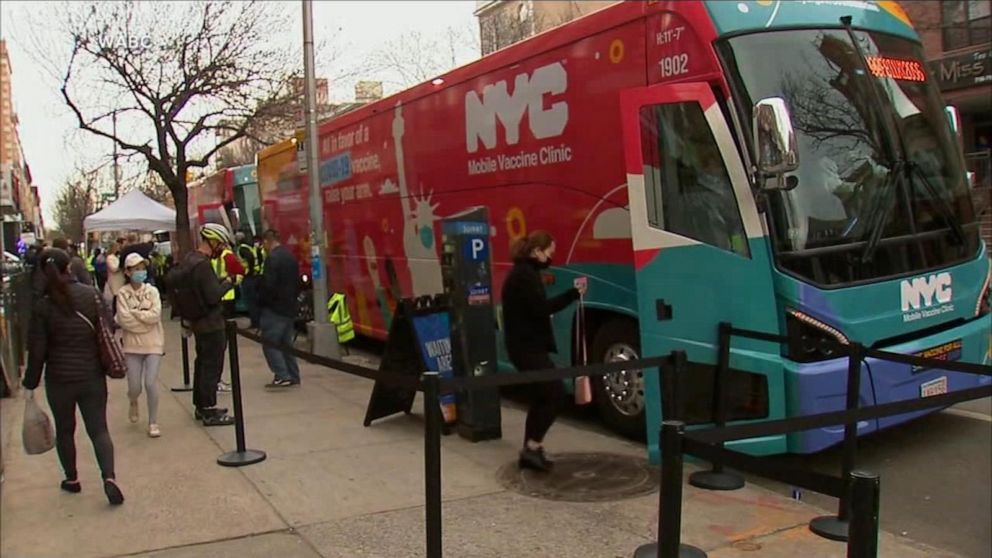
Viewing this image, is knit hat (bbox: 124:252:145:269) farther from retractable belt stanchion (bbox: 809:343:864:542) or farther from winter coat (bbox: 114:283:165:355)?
retractable belt stanchion (bbox: 809:343:864:542)

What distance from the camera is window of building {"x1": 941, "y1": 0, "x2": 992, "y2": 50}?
21.6 metres

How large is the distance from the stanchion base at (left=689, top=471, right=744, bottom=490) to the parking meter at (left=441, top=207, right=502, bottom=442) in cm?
188

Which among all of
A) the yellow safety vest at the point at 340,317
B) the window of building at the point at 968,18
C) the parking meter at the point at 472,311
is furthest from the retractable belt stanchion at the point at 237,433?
the window of building at the point at 968,18

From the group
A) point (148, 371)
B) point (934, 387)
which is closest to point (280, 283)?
point (148, 371)

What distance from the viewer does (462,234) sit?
22.0 feet

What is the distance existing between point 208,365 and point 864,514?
638 cm

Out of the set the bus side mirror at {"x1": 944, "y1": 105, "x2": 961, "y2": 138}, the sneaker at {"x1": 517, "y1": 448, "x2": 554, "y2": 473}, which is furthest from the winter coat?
the bus side mirror at {"x1": 944, "y1": 105, "x2": 961, "y2": 138}

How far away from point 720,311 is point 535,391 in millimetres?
1374

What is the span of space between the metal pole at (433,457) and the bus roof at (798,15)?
3309 millimetres

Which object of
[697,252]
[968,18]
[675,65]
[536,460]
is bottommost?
[536,460]

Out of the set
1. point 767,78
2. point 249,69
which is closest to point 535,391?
point 767,78

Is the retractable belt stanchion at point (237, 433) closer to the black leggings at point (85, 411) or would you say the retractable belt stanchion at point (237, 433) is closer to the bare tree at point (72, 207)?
the black leggings at point (85, 411)

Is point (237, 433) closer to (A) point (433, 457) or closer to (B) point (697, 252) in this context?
(A) point (433, 457)

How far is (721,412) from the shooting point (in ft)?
18.1
